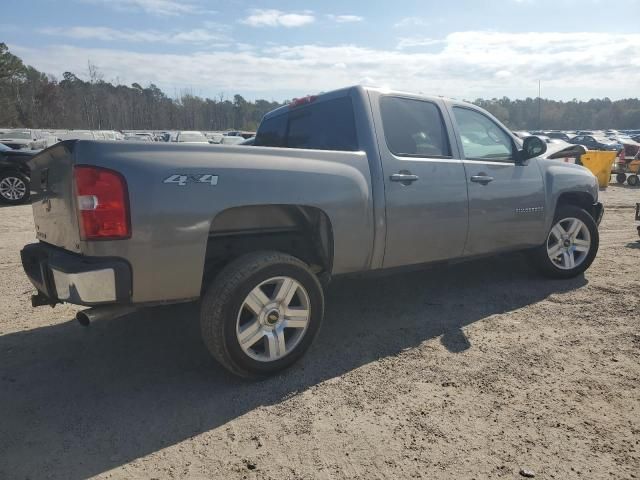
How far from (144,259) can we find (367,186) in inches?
63.5

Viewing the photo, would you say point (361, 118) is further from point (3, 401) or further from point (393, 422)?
point (3, 401)

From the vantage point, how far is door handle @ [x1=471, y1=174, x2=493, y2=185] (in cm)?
402

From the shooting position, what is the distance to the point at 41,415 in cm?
264

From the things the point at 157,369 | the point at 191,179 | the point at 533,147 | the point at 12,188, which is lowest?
the point at 157,369

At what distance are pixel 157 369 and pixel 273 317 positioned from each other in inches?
37.0

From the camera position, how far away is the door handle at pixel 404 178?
136 inches

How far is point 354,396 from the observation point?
2795mm

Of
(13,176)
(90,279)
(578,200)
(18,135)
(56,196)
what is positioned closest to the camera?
(90,279)

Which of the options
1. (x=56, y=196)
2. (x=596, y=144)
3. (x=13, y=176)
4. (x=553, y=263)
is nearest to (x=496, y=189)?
(x=553, y=263)

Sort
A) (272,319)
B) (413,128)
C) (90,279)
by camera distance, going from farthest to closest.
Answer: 1. (413,128)
2. (272,319)
3. (90,279)

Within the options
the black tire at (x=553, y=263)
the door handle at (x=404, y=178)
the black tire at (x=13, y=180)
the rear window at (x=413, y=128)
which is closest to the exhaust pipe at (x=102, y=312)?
the door handle at (x=404, y=178)

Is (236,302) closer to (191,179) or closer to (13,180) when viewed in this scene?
(191,179)

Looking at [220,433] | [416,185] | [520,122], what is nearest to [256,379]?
[220,433]

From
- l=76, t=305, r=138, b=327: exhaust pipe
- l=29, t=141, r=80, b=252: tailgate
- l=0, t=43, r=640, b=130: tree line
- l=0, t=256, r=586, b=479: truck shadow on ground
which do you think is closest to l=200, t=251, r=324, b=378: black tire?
l=0, t=256, r=586, b=479: truck shadow on ground
